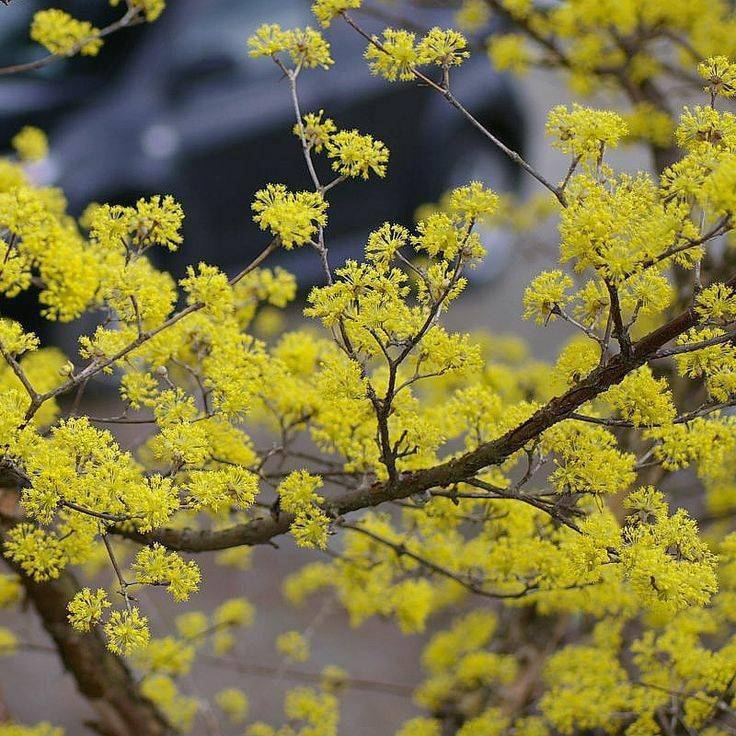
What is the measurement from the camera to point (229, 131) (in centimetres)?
330

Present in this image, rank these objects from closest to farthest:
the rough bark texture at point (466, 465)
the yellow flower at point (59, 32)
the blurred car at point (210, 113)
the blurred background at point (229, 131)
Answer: the rough bark texture at point (466, 465)
the yellow flower at point (59, 32)
the blurred background at point (229, 131)
the blurred car at point (210, 113)

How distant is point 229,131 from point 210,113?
0.09 meters

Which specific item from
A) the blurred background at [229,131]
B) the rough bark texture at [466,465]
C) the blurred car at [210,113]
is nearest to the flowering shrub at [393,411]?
the rough bark texture at [466,465]

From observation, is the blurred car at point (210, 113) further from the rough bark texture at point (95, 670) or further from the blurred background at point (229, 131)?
the rough bark texture at point (95, 670)

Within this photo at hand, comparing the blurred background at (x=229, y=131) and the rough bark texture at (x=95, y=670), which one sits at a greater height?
the blurred background at (x=229, y=131)

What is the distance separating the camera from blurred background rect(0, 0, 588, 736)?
3020 millimetres

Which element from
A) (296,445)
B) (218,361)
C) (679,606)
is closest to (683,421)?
(679,606)

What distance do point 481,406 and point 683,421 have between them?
1.04 ft

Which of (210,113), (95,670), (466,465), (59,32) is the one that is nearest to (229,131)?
(210,113)

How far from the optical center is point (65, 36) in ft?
4.98

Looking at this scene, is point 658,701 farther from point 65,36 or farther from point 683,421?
point 65,36

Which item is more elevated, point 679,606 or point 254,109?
point 254,109

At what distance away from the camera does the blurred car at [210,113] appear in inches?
126

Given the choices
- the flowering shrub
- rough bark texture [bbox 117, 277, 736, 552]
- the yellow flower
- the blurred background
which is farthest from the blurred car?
rough bark texture [bbox 117, 277, 736, 552]
